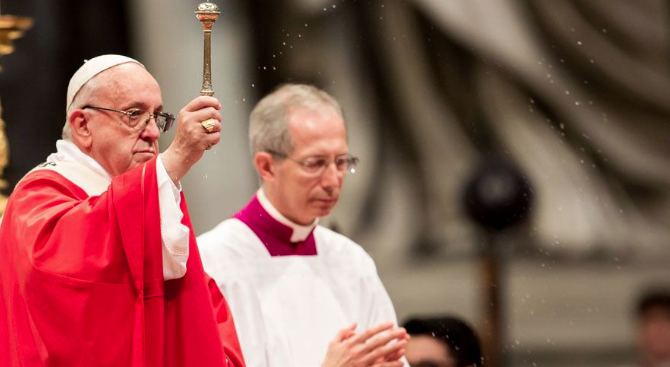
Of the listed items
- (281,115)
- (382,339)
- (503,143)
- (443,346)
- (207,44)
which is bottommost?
(443,346)

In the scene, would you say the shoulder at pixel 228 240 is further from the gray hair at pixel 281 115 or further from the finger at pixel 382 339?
the finger at pixel 382 339

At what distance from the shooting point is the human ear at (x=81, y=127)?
331 cm

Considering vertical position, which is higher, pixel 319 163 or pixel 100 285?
pixel 319 163

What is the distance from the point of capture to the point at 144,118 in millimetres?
3254

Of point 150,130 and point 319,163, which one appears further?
point 319,163

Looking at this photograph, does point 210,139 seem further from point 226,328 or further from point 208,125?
point 226,328

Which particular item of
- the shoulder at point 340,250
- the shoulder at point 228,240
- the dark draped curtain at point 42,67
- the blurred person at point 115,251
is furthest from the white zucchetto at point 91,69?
the dark draped curtain at point 42,67

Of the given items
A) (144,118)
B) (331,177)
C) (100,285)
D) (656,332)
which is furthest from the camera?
(656,332)

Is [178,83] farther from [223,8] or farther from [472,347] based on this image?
[472,347]

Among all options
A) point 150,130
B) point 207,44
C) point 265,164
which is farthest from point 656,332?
point 207,44

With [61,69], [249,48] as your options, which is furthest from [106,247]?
[249,48]

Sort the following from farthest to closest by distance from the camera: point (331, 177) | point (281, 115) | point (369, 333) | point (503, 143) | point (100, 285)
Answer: point (503, 143), point (281, 115), point (331, 177), point (369, 333), point (100, 285)

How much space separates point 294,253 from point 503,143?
344 centimetres

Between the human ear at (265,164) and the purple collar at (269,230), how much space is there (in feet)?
0.29
